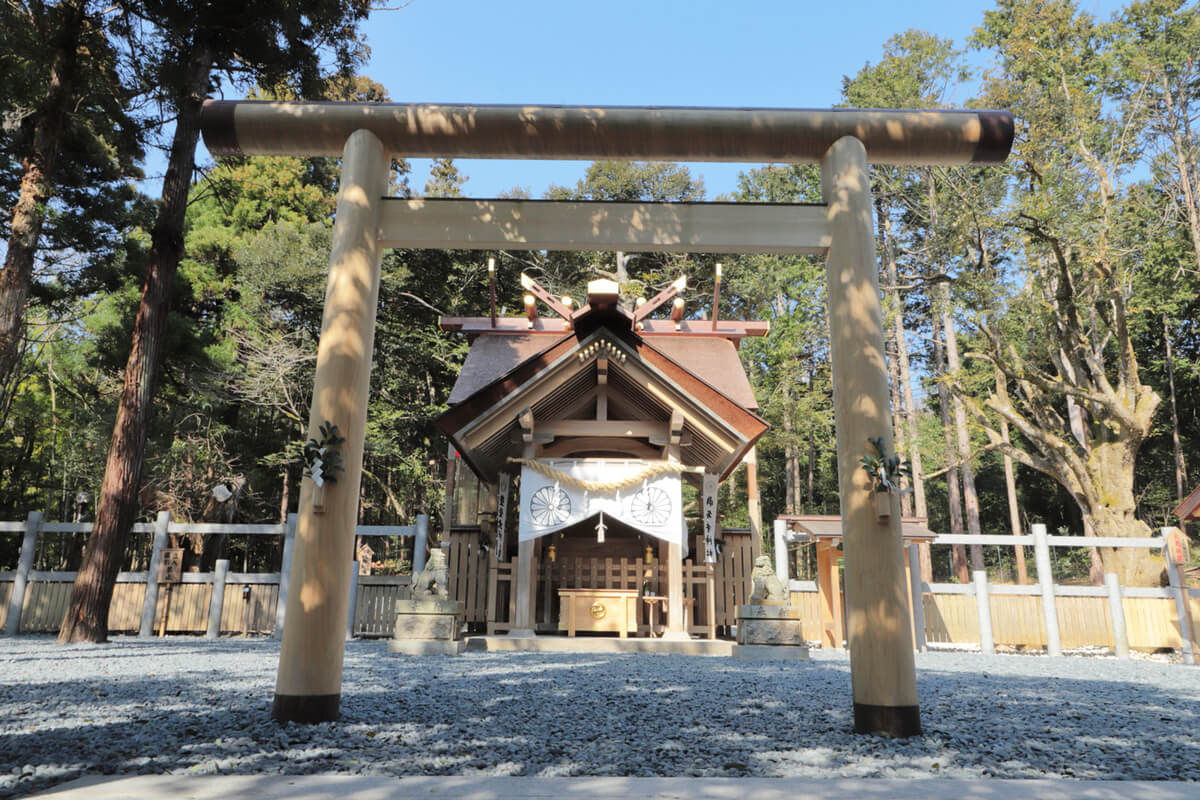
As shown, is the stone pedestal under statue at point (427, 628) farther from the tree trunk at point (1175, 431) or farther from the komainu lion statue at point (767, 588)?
the tree trunk at point (1175, 431)

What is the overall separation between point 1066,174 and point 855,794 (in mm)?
16176

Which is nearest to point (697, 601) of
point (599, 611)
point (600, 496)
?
point (599, 611)

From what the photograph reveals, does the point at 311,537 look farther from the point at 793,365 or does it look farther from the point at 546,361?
the point at 793,365

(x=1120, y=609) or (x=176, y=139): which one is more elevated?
(x=176, y=139)

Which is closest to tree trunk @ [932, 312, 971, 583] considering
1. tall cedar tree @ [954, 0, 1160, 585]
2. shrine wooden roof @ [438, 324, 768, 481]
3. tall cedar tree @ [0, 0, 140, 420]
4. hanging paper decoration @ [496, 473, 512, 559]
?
tall cedar tree @ [954, 0, 1160, 585]

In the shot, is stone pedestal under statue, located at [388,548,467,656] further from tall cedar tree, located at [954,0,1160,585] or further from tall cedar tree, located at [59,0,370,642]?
tall cedar tree, located at [954,0,1160,585]

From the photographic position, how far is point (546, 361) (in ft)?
31.8

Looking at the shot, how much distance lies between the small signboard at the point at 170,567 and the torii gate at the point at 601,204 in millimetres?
9583

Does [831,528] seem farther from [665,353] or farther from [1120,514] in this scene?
[1120,514]

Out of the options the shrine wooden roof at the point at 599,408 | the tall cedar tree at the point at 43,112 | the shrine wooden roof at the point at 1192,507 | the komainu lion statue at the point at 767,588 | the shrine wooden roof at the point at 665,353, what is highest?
the tall cedar tree at the point at 43,112

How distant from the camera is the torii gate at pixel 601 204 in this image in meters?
3.84

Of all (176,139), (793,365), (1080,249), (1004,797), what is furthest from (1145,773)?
(793,365)

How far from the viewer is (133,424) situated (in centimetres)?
884

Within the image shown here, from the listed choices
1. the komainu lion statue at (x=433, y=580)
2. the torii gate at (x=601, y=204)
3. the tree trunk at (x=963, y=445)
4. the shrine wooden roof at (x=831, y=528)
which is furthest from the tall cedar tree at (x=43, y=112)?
the tree trunk at (x=963, y=445)
